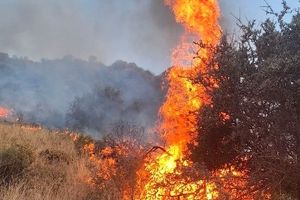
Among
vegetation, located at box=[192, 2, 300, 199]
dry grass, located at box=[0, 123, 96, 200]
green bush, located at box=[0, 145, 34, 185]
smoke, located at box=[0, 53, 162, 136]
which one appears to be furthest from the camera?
smoke, located at box=[0, 53, 162, 136]

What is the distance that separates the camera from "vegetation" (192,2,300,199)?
7.79m

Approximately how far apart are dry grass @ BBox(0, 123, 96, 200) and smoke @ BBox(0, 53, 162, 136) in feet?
88.7

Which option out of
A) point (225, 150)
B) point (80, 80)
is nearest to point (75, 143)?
point (225, 150)

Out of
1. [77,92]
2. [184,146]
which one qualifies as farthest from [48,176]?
[77,92]

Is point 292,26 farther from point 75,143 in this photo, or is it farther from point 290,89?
point 75,143

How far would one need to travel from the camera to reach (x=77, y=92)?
270 ft

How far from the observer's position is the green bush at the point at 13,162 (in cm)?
1173

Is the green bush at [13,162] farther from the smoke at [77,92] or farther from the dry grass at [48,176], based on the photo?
the smoke at [77,92]

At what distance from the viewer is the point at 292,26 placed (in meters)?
8.03

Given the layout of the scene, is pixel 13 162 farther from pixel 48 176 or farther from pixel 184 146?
pixel 184 146

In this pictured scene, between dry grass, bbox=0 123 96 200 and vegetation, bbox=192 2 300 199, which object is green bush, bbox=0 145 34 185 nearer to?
dry grass, bbox=0 123 96 200

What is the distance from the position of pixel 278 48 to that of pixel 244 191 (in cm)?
247

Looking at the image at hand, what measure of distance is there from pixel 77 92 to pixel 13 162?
7095cm

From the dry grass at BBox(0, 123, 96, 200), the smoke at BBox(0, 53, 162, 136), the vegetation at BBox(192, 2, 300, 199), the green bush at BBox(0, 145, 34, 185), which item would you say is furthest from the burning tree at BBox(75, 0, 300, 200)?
the smoke at BBox(0, 53, 162, 136)
